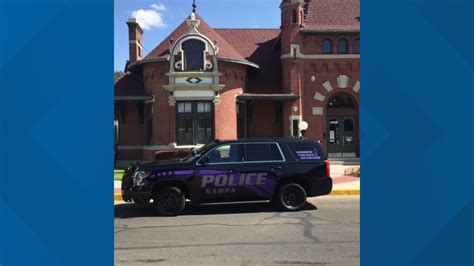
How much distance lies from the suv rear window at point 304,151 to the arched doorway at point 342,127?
11.9 meters

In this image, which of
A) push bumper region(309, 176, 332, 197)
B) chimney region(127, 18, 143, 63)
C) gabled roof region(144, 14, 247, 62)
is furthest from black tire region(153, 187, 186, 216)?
chimney region(127, 18, 143, 63)

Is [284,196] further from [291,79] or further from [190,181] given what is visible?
[291,79]

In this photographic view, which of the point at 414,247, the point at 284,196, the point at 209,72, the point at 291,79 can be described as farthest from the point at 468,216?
the point at 291,79

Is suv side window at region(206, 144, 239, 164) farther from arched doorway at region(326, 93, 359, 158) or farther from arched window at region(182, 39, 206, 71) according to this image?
arched doorway at region(326, 93, 359, 158)

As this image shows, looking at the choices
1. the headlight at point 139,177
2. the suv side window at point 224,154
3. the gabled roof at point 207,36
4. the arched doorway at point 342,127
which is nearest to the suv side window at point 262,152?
the suv side window at point 224,154

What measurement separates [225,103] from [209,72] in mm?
1695

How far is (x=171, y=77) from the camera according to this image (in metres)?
19.2

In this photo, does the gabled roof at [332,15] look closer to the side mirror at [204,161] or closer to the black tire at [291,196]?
the black tire at [291,196]

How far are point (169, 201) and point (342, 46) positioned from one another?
1540cm

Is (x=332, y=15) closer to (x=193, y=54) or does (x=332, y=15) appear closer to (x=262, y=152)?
(x=193, y=54)

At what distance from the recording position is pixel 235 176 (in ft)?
30.8

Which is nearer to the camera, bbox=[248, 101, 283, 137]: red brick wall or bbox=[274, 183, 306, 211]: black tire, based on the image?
bbox=[274, 183, 306, 211]: black tire

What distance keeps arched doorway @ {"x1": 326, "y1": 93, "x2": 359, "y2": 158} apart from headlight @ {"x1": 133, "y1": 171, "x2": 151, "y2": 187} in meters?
14.2

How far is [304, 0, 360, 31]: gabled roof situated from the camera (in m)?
21.3
